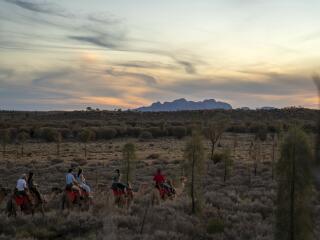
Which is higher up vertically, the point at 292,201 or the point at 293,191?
the point at 293,191

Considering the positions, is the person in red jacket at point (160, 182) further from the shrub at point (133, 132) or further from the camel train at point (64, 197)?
the shrub at point (133, 132)

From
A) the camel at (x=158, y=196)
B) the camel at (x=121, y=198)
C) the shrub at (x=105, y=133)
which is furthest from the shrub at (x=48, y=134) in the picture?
the camel at (x=121, y=198)

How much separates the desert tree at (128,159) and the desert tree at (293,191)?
40.1ft

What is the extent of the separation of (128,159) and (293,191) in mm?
12977

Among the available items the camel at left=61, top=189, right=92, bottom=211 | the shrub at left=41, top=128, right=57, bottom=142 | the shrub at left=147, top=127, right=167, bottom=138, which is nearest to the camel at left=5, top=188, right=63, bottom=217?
the camel at left=61, top=189, right=92, bottom=211

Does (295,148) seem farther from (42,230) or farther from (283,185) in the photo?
(42,230)

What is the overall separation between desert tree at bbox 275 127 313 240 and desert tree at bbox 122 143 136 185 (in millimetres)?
12218

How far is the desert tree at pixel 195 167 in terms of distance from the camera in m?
16.7

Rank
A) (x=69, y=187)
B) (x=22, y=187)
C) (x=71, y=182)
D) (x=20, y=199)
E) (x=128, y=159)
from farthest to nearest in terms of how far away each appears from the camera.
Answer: (x=128, y=159) < (x=71, y=182) < (x=69, y=187) < (x=20, y=199) < (x=22, y=187)

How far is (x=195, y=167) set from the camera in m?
16.8

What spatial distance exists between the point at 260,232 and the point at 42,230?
6.53 m

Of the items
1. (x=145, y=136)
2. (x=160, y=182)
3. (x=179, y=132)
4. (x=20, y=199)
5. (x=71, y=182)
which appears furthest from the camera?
(x=179, y=132)

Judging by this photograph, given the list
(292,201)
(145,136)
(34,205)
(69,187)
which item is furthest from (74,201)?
(145,136)

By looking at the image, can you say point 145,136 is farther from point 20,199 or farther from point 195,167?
point 20,199
